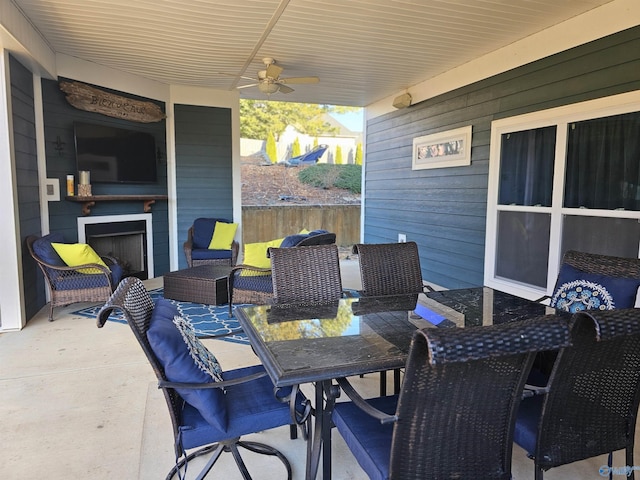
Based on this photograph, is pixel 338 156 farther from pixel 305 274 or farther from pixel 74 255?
pixel 305 274

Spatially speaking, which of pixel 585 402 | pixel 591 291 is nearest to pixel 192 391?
pixel 585 402

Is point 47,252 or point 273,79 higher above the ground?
point 273,79

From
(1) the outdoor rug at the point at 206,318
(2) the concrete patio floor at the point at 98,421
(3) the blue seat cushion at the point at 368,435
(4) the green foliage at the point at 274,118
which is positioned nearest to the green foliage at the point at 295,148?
(4) the green foliage at the point at 274,118

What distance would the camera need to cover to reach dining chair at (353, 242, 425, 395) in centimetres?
288

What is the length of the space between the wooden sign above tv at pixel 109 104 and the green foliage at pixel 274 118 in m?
7.10

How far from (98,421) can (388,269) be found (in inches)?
76.4

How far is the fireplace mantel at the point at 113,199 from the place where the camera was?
5160mm

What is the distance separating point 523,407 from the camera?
5.79 feet

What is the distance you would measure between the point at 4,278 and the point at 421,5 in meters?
4.28

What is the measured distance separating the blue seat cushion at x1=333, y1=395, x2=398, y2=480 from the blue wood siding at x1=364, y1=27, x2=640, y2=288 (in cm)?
324

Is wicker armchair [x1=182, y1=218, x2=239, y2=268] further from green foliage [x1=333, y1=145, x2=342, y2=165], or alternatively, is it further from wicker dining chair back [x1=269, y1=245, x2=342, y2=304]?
green foliage [x1=333, y1=145, x2=342, y2=165]

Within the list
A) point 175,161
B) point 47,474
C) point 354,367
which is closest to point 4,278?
point 47,474

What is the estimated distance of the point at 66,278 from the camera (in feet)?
14.1

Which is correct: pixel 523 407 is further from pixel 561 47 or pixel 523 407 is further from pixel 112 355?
pixel 561 47
